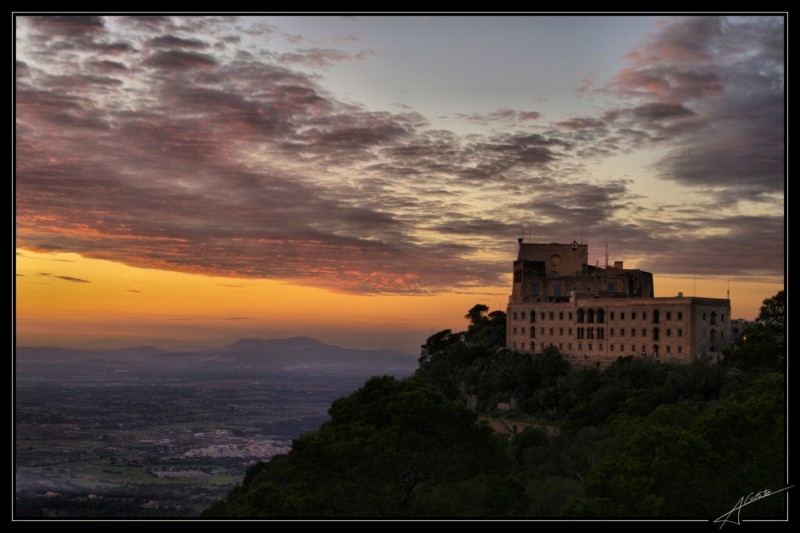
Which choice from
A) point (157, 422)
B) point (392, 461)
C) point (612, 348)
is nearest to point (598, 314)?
point (612, 348)

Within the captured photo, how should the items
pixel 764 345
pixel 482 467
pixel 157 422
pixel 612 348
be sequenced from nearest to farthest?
pixel 482 467 → pixel 764 345 → pixel 612 348 → pixel 157 422

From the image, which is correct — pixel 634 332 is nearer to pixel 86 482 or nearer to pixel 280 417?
pixel 86 482

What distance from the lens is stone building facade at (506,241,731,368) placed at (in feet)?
232

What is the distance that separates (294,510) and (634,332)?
1801 inches

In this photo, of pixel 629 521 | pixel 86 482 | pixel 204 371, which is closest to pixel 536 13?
pixel 629 521

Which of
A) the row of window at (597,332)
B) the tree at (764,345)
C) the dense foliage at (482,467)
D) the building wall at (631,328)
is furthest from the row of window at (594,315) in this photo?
the dense foliage at (482,467)

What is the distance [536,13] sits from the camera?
2503cm

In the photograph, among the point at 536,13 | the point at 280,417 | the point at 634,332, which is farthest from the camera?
the point at 280,417

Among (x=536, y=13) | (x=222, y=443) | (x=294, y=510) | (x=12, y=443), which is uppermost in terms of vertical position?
(x=536, y=13)

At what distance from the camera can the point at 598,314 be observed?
74688 millimetres

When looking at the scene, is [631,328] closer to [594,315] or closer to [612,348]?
[612,348]

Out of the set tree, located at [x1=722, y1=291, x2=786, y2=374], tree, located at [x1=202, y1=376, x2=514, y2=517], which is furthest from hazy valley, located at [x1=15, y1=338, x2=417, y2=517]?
tree, located at [x1=722, y1=291, x2=786, y2=374]

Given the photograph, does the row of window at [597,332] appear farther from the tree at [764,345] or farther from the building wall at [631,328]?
the tree at [764,345]

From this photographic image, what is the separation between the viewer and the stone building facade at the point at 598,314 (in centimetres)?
7069
